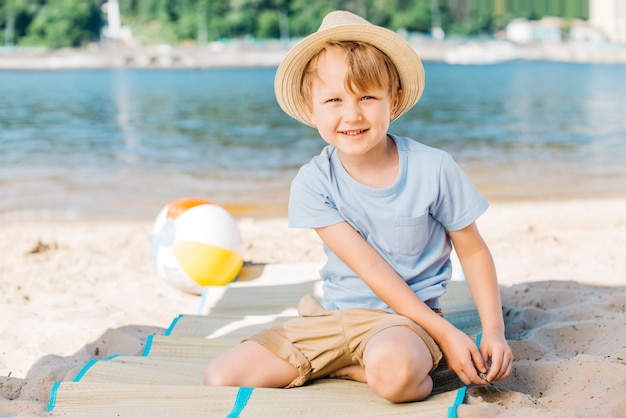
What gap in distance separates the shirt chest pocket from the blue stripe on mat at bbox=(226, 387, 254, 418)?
73 centimetres

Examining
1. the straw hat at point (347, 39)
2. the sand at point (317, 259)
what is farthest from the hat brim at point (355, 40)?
the sand at point (317, 259)

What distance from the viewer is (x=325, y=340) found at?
2693 mm

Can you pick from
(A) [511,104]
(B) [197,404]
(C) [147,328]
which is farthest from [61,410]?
(A) [511,104]

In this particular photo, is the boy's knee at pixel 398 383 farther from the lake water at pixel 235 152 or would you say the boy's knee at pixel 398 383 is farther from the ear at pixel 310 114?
the lake water at pixel 235 152

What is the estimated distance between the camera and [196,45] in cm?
8762

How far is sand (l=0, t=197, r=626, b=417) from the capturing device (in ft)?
8.74

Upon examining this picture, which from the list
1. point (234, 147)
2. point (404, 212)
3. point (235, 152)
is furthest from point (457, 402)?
point (234, 147)

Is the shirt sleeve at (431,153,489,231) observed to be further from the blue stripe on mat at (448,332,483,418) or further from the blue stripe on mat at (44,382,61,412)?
the blue stripe on mat at (44,382,61,412)

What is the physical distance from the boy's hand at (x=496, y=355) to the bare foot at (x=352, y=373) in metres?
0.44

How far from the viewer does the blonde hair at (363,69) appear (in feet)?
8.48

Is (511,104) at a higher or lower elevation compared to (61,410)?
lower

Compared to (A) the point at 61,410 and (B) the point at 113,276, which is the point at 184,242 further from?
(A) the point at 61,410

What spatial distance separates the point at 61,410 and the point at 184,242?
6.63 feet

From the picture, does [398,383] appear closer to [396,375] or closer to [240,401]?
[396,375]
